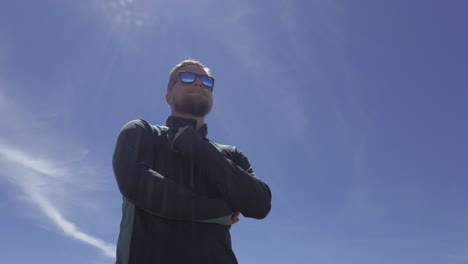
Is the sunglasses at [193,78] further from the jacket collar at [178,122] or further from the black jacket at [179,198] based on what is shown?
the black jacket at [179,198]

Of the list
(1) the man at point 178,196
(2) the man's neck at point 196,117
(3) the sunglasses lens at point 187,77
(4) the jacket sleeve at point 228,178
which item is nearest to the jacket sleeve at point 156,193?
(1) the man at point 178,196

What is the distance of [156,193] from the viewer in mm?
4699

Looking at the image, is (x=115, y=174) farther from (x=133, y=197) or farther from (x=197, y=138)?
(x=197, y=138)

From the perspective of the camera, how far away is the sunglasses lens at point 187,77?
6133 mm

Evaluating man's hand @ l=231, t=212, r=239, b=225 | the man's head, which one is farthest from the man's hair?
man's hand @ l=231, t=212, r=239, b=225

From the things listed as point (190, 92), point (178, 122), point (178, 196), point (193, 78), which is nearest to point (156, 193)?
point (178, 196)

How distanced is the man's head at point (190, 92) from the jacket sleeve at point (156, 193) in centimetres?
118

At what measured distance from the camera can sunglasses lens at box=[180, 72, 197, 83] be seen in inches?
241

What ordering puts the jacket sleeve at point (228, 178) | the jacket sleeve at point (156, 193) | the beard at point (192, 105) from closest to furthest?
1. the jacket sleeve at point (156, 193)
2. the jacket sleeve at point (228, 178)
3. the beard at point (192, 105)

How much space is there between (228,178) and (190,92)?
1716 mm

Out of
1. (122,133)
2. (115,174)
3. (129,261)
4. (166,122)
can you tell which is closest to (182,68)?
(166,122)

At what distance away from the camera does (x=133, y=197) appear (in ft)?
15.5

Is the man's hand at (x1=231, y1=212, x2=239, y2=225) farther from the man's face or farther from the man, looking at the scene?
the man's face

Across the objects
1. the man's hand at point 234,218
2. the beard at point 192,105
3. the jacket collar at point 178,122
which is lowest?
the man's hand at point 234,218
